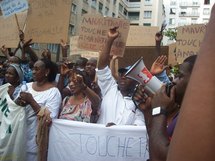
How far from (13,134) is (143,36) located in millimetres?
3082

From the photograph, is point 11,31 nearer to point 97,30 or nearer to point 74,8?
point 97,30

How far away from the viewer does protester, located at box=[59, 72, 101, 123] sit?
364cm

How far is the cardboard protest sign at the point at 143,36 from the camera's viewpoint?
20.5 ft

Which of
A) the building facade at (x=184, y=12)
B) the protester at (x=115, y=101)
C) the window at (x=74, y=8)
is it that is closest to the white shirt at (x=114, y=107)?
the protester at (x=115, y=101)

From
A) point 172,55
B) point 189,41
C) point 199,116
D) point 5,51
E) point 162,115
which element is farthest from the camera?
point 5,51

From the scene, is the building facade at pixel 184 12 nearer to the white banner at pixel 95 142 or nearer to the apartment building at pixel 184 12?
the apartment building at pixel 184 12

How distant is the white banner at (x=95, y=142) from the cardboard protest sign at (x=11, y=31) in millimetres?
2967

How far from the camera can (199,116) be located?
0.58 meters

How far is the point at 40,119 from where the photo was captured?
3.81 metres

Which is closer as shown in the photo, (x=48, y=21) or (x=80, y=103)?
(x=80, y=103)

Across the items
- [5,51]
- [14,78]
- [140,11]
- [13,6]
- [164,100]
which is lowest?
[14,78]

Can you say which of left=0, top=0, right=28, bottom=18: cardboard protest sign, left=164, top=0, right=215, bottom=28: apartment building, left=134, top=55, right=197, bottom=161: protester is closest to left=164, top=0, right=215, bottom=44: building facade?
left=164, top=0, right=215, bottom=28: apartment building

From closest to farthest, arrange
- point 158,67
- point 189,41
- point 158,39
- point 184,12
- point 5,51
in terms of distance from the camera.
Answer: point 158,67, point 189,41, point 158,39, point 5,51, point 184,12

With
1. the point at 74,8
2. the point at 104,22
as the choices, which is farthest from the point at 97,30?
the point at 74,8
